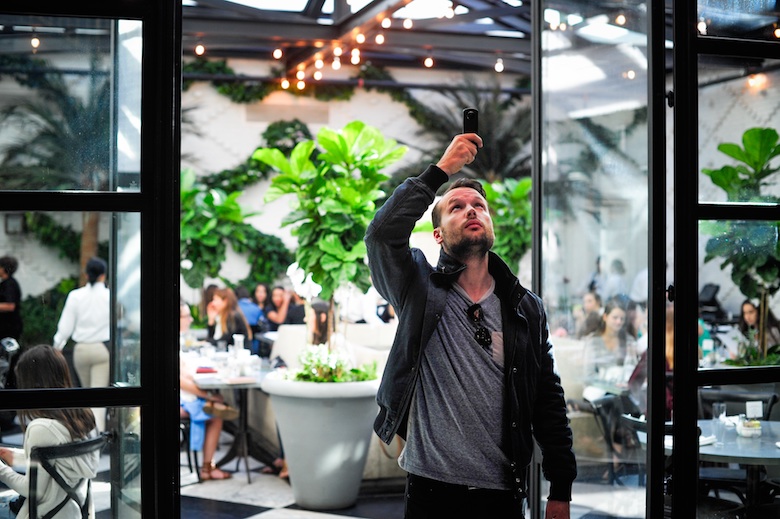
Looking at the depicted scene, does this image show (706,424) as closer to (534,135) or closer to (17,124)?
(534,135)

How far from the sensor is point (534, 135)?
4.35 m

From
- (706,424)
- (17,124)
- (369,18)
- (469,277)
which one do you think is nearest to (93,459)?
(17,124)

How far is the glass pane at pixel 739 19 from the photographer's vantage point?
10.1ft

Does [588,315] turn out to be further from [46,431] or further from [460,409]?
[46,431]

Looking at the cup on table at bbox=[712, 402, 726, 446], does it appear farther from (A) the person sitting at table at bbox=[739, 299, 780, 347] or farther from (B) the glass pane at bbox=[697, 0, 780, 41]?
(B) the glass pane at bbox=[697, 0, 780, 41]

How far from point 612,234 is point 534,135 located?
25.2 inches

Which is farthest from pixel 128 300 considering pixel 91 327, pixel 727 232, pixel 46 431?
pixel 727 232

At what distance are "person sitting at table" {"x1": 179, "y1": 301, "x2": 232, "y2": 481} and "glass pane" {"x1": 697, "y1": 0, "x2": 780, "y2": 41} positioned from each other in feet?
16.5

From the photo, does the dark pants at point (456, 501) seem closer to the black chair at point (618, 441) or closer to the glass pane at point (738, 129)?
the glass pane at point (738, 129)

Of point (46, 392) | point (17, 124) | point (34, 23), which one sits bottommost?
point (46, 392)

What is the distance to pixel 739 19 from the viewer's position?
314 cm

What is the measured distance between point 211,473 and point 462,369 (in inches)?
189

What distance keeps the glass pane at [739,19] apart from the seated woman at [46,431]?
7.85 feet

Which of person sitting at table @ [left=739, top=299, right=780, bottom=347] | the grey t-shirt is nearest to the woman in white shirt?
the grey t-shirt
